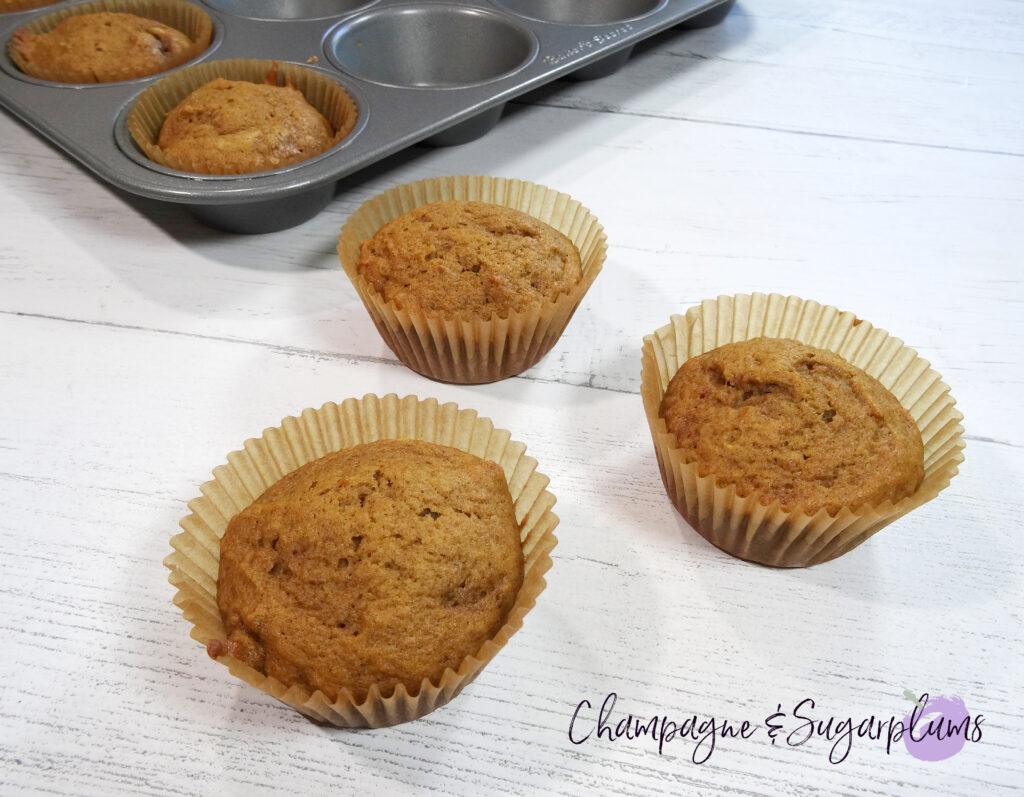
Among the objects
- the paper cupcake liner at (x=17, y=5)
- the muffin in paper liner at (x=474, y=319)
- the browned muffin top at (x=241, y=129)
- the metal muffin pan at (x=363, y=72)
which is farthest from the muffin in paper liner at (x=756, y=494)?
the paper cupcake liner at (x=17, y=5)

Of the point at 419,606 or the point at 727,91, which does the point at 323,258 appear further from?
the point at 727,91

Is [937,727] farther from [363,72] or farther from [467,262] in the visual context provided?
[363,72]

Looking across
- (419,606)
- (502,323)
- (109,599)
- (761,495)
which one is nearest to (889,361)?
(761,495)

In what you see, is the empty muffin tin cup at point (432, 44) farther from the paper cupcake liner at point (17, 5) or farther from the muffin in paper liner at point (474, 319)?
the paper cupcake liner at point (17, 5)

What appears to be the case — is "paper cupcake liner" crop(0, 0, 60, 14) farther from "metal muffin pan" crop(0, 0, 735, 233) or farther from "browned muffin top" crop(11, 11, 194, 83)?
"browned muffin top" crop(11, 11, 194, 83)

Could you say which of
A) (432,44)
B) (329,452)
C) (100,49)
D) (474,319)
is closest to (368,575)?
(329,452)
